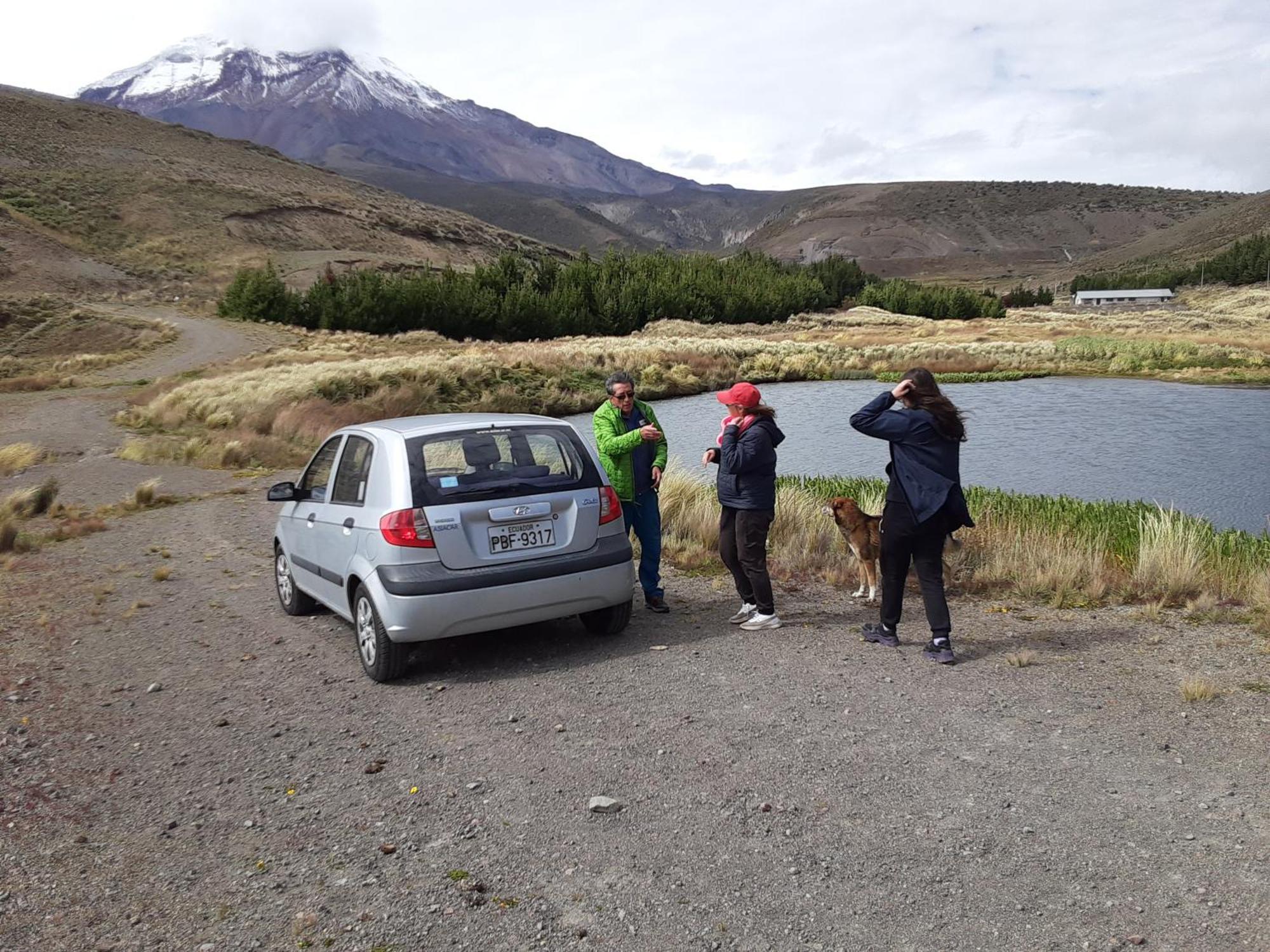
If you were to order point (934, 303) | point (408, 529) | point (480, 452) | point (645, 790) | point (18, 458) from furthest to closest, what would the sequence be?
point (934, 303), point (18, 458), point (480, 452), point (408, 529), point (645, 790)

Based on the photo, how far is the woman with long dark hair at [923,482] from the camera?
6.39 meters

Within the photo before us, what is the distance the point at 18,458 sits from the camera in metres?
20.2

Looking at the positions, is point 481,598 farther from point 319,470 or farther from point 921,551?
Answer: point 921,551

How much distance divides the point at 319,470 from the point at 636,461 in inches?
101

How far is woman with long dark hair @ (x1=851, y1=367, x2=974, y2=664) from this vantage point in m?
6.39

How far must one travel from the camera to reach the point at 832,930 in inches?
141

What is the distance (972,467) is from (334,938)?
20831 mm

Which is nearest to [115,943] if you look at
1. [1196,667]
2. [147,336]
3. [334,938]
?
[334,938]

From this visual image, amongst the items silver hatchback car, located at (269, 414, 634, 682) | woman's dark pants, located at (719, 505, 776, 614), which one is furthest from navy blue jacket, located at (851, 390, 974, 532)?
silver hatchback car, located at (269, 414, 634, 682)

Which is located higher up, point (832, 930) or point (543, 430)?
point (543, 430)

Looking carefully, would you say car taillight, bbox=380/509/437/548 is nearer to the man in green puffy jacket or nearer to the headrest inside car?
the headrest inside car

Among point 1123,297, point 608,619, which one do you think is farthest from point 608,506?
point 1123,297

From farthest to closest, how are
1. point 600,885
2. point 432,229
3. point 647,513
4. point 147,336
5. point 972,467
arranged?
1. point 432,229
2. point 147,336
3. point 972,467
4. point 647,513
5. point 600,885

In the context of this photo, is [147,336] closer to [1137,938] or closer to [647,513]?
[647,513]
